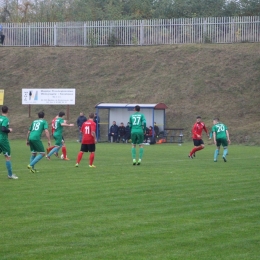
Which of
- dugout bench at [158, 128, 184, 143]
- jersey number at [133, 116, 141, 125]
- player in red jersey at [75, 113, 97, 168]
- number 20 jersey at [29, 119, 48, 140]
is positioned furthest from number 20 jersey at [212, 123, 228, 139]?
dugout bench at [158, 128, 184, 143]

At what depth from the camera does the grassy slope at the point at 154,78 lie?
43.8 m

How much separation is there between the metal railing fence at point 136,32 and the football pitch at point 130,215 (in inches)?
1335

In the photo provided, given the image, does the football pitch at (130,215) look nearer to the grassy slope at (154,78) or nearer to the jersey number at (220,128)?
the jersey number at (220,128)

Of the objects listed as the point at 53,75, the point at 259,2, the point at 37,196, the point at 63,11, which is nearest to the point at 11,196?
the point at 37,196

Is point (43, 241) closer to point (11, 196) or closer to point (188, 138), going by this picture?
point (11, 196)

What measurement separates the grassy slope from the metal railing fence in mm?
1280

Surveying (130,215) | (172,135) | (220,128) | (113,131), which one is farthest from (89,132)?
(172,135)

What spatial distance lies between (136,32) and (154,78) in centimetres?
730

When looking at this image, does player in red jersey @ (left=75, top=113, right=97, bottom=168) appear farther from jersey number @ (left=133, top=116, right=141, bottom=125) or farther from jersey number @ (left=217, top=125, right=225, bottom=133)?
jersey number @ (left=217, top=125, right=225, bottom=133)

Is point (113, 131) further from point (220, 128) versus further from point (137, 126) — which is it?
point (137, 126)

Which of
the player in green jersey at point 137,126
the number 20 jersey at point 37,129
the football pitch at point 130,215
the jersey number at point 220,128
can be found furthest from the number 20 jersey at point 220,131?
the number 20 jersey at point 37,129

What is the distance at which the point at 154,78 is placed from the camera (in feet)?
158

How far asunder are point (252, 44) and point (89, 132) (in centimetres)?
3177

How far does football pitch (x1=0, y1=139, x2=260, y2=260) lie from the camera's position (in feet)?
A: 26.5
